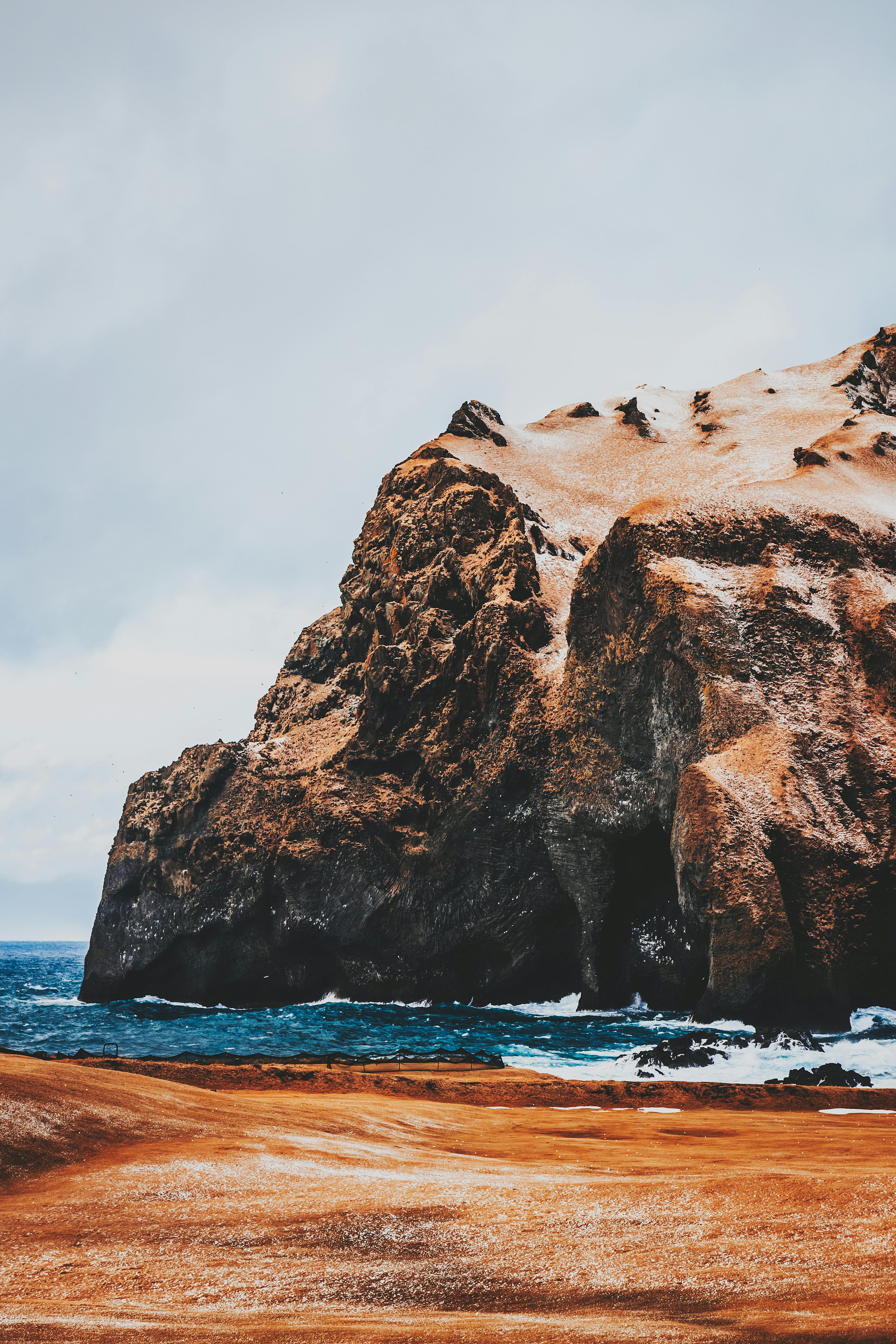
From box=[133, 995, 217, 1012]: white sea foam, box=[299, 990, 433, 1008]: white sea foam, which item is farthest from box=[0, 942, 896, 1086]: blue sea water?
box=[133, 995, 217, 1012]: white sea foam

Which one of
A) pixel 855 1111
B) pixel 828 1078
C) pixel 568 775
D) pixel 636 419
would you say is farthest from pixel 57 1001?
pixel 636 419

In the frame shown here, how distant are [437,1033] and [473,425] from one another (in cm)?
4199

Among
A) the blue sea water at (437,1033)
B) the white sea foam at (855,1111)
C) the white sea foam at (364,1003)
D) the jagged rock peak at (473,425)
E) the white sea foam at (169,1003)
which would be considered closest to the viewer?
the white sea foam at (855,1111)

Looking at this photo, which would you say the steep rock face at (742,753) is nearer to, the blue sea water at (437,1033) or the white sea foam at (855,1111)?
the blue sea water at (437,1033)

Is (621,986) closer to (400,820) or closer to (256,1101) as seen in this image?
(400,820)

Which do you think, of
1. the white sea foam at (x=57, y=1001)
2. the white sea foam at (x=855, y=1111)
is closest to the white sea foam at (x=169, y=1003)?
the white sea foam at (x=57, y=1001)

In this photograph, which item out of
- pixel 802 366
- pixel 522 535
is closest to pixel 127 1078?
pixel 522 535

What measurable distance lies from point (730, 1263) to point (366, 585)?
45.5 m

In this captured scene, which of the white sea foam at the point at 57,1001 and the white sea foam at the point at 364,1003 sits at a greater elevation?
the white sea foam at the point at 364,1003

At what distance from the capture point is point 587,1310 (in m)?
4.09

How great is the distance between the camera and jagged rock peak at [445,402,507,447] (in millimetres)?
59969

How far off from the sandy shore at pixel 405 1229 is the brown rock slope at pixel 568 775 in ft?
56.3

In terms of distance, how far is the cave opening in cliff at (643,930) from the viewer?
30.8 m

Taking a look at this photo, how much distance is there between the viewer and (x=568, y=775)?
34.5m
